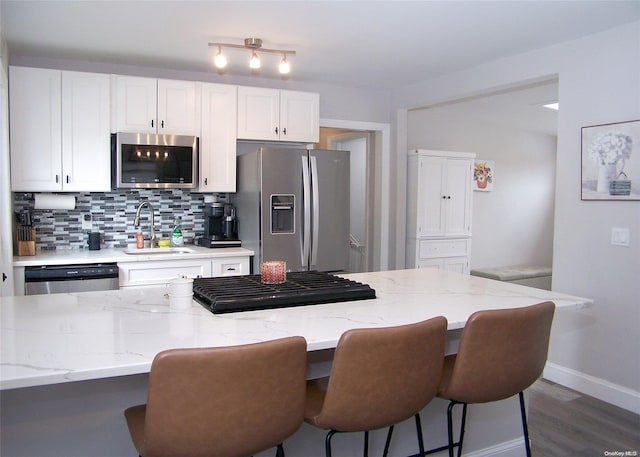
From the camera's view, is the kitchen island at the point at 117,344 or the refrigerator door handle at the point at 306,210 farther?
the refrigerator door handle at the point at 306,210

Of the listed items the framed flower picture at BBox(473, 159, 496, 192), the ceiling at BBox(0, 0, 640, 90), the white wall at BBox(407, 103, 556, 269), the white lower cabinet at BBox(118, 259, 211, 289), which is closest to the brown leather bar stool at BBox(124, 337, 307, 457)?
the ceiling at BBox(0, 0, 640, 90)

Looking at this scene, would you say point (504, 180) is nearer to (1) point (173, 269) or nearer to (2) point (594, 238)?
(2) point (594, 238)

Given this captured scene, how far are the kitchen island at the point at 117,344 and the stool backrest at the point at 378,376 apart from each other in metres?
0.12

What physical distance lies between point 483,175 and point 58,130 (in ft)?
16.3

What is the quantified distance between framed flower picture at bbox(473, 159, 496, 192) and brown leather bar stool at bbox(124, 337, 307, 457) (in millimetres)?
5542

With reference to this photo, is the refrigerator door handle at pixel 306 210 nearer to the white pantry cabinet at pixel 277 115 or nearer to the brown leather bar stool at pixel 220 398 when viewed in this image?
the white pantry cabinet at pixel 277 115

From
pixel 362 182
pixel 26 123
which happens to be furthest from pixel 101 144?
pixel 362 182

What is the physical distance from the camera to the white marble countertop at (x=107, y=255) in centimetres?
338

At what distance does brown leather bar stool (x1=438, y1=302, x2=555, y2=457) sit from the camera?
1.71 meters

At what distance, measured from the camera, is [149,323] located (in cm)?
169

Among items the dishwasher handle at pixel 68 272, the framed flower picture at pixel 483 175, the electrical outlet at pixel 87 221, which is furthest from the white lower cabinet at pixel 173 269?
the framed flower picture at pixel 483 175

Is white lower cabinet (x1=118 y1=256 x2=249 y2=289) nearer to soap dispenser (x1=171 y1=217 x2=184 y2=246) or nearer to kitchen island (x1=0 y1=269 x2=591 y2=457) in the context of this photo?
soap dispenser (x1=171 y1=217 x2=184 y2=246)

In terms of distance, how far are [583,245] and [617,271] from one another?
28 cm

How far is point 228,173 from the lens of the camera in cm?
421
